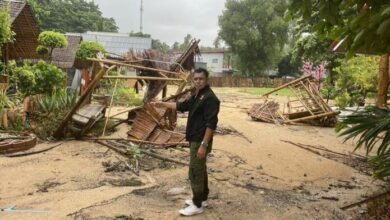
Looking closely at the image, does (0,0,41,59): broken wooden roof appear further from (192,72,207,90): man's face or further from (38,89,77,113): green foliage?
(192,72,207,90): man's face

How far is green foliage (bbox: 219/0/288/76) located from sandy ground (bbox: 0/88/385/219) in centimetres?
3709

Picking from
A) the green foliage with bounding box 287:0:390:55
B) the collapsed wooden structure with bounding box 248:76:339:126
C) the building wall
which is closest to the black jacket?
the green foliage with bounding box 287:0:390:55

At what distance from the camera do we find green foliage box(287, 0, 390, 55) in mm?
2412

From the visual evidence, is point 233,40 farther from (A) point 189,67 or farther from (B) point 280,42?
(A) point 189,67

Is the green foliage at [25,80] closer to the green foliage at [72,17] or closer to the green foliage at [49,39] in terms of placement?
the green foliage at [49,39]

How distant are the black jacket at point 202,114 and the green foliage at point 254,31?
133ft

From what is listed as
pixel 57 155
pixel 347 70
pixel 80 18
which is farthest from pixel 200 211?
pixel 80 18

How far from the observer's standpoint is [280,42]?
1838 inches

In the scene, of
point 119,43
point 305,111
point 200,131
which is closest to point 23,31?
point 305,111

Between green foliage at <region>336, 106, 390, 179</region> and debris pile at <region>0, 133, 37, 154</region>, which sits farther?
debris pile at <region>0, 133, 37, 154</region>

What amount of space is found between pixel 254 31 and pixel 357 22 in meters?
43.7

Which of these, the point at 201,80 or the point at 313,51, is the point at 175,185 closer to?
the point at 201,80

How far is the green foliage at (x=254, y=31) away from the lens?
45.0 m

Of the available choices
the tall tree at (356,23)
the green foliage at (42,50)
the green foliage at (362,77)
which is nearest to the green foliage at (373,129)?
the tall tree at (356,23)
